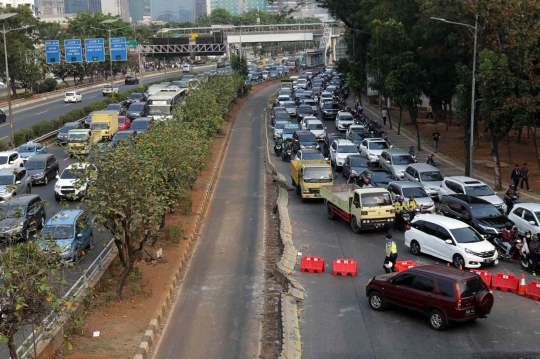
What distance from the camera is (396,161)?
35.1 m

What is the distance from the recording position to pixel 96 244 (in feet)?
80.6

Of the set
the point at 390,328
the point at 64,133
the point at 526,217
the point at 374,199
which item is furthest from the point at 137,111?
the point at 390,328

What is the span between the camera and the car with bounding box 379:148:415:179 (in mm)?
34188

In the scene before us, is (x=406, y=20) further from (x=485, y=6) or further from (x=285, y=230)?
(x=285, y=230)

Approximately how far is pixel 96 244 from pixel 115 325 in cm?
827

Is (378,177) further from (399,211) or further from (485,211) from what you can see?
(485,211)

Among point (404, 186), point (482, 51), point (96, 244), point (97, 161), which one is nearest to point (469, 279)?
point (97, 161)

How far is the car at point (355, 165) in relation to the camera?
34.5 m

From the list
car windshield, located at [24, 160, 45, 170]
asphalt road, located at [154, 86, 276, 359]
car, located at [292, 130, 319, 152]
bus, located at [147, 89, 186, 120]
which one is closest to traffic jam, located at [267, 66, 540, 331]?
car, located at [292, 130, 319, 152]

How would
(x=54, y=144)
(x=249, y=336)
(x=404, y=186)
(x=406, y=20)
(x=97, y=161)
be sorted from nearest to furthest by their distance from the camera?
(x=249, y=336), (x=97, y=161), (x=404, y=186), (x=54, y=144), (x=406, y=20)

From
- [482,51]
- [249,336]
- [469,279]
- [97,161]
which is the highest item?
[482,51]

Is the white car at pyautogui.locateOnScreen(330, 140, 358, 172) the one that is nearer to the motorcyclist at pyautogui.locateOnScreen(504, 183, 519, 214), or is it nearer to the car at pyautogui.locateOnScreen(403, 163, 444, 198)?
the car at pyautogui.locateOnScreen(403, 163, 444, 198)

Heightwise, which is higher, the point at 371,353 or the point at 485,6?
the point at 485,6

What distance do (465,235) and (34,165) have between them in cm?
2311
